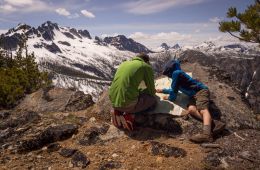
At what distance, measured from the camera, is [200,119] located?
1231 centimetres

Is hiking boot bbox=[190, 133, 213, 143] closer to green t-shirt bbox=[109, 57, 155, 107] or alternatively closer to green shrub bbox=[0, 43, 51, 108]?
green t-shirt bbox=[109, 57, 155, 107]

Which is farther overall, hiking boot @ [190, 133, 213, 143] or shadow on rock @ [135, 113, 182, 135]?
shadow on rock @ [135, 113, 182, 135]

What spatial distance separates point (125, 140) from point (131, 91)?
6.51ft

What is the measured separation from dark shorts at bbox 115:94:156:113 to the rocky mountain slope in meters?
0.48

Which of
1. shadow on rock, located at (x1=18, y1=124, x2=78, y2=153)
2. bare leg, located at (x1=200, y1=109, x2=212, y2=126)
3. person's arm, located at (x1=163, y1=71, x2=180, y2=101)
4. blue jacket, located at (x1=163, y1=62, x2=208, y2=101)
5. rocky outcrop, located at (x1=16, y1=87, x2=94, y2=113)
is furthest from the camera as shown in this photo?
rocky outcrop, located at (x1=16, y1=87, x2=94, y2=113)

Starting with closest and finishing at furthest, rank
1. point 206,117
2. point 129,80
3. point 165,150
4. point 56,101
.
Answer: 1. point 165,150
2. point 206,117
3. point 129,80
4. point 56,101

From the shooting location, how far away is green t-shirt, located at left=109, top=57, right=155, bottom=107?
1172 cm

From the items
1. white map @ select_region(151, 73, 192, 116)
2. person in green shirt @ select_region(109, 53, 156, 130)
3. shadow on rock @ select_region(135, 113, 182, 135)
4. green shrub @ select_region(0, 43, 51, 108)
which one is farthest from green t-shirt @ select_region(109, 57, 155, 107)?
green shrub @ select_region(0, 43, 51, 108)

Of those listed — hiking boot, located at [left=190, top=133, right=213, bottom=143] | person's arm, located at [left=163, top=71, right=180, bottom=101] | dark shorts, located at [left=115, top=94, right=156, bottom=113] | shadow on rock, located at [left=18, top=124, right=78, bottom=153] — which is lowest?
shadow on rock, located at [left=18, top=124, right=78, bottom=153]

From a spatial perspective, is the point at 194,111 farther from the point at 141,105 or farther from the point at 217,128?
the point at 141,105

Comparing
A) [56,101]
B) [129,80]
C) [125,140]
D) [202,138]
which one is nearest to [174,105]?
[202,138]

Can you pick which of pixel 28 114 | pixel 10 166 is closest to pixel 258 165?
pixel 10 166

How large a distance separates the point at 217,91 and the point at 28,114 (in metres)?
9.65

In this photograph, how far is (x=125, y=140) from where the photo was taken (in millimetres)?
11680
